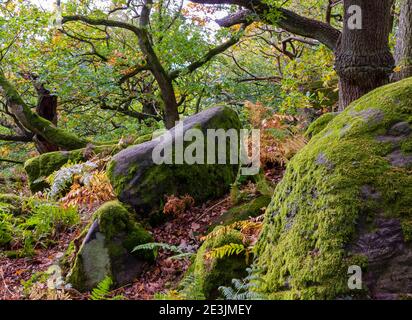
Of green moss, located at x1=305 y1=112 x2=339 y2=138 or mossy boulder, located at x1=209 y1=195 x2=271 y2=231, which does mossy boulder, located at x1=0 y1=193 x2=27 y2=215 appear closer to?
mossy boulder, located at x1=209 y1=195 x2=271 y2=231

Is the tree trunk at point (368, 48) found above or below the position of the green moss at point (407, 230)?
above

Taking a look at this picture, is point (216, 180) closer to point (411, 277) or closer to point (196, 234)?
point (196, 234)

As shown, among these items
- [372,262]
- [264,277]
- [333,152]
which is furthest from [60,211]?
[372,262]

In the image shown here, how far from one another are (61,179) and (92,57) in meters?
5.91

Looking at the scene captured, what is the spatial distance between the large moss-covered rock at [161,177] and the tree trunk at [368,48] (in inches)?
92.7

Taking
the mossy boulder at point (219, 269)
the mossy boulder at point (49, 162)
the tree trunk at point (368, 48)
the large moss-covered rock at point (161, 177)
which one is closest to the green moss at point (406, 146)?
the mossy boulder at point (219, 269)

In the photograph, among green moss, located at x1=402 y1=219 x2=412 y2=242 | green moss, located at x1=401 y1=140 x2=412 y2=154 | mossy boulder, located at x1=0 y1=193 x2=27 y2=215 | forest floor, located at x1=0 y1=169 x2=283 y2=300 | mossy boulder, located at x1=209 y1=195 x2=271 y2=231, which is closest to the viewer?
green moss, located at x1=402 y1=219 x2=412 y2=242

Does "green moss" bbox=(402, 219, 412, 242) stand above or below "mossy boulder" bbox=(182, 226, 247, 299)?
above

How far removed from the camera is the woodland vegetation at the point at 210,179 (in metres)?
2.47

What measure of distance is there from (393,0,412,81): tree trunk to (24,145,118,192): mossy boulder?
6108 mm

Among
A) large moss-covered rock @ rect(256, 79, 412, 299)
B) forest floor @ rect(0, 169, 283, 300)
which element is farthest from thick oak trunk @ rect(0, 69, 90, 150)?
large moss-covered rock @ rect(256, 79, 412, 299)

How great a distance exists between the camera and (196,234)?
491 cm

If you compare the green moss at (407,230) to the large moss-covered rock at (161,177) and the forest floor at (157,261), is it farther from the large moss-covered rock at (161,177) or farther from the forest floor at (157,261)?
the large moss-covered rock at (161,177)

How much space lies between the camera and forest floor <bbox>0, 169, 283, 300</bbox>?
4.18m
